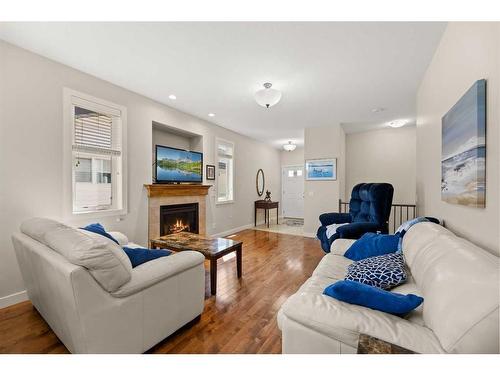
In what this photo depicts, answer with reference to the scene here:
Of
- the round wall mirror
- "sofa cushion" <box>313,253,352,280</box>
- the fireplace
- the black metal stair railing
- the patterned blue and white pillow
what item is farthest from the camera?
the round wall mirror

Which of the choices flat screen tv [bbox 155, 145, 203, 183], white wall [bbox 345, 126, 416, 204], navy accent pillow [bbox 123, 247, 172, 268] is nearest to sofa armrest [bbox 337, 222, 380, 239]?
navy accent pillow [bbox 123, 247, 172, 268]

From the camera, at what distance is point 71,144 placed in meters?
2.58

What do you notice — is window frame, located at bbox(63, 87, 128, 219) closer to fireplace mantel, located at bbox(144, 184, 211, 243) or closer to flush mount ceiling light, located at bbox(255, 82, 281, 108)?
fireplace mantel, located at bbox(144, 184, 211, 243)

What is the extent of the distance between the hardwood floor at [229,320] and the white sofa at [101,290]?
147 millimetres

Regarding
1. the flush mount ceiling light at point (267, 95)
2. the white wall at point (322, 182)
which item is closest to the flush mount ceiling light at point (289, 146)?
the white wall at point (322, 182)

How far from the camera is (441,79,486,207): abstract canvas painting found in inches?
50.6

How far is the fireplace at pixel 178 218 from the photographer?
381 cm

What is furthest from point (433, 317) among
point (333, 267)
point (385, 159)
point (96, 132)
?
point (385, 159)

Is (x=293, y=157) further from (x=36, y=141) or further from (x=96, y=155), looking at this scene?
(x=36, y=141)

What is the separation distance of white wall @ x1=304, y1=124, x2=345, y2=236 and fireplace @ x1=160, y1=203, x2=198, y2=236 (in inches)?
102

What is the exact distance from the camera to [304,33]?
1950mm

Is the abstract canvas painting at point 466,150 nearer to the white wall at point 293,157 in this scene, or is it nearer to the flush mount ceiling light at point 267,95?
the flush mount ceiling light at point 267,95

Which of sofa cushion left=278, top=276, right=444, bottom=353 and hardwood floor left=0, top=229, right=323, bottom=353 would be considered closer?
sofa cushion left=278, top=276, right=444, bottom=353

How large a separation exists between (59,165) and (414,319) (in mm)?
3389
